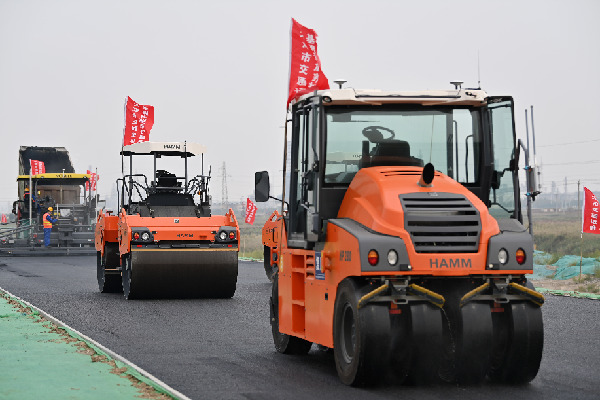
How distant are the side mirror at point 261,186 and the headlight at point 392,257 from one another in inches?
95.4

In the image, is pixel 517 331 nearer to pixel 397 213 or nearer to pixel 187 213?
pixel 397 213

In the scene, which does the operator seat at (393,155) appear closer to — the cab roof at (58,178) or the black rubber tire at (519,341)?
the black rubber tire at (519,341)

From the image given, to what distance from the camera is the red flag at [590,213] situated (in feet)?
78.0

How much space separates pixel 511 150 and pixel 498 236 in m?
1.39

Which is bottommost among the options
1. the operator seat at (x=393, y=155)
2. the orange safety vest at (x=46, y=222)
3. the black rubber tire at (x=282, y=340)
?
the black rubber tire at (x=282, y=340)

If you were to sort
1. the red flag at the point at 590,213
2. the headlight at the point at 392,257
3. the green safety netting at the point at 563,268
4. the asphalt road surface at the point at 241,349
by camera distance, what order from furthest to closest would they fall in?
the green safety netting at the point at 563,268, the red flag at the point at 590,213, the asphalt road surface at the point at 241,349, the headlight at the point at 392,257

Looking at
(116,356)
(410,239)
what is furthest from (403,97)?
(116,356)

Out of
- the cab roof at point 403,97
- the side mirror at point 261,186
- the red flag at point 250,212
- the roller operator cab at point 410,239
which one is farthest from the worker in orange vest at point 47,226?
the cab roof at point 403,97

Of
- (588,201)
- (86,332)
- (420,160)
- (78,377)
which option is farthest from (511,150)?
(588,201)

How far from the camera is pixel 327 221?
382 inches

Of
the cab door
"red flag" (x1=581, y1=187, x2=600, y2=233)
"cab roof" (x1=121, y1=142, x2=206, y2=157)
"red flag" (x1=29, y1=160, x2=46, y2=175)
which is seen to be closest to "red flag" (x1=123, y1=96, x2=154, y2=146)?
"red flag" (x1=29, y1=160, x2=46, y2=175)

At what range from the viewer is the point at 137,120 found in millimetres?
37375

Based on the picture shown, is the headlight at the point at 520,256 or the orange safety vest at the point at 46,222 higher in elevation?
the orange safety vest at the point at 46,222

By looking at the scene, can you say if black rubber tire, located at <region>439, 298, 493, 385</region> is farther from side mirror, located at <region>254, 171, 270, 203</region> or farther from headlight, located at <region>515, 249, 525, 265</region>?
side mirror, located at <region>254, 171, 270, 203</region>
